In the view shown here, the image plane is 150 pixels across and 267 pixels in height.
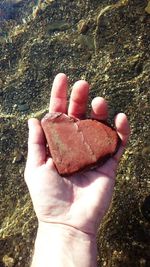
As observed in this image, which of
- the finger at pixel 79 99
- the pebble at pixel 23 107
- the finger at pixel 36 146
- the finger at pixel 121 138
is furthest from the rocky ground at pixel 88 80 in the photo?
the finger at pixel 36 146

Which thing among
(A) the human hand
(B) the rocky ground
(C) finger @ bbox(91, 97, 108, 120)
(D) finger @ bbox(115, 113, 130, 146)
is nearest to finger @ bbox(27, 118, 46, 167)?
(A) the human hand

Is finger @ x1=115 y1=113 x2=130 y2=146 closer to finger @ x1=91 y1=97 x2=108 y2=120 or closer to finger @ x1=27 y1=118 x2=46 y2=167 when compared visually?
finger @ x1=91 y1=97 x2=108 y2=120

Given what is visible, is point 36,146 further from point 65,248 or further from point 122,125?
point 65,248

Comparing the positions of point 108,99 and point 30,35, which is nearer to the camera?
point 108,99

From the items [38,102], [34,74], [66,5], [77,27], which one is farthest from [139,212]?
[66,5]

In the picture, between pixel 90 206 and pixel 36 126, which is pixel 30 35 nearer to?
pixel 36 126

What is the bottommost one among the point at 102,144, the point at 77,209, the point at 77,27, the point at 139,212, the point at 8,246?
the point at 8,246

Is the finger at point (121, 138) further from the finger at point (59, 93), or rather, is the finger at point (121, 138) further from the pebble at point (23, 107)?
the pebble at point (23, 107)
